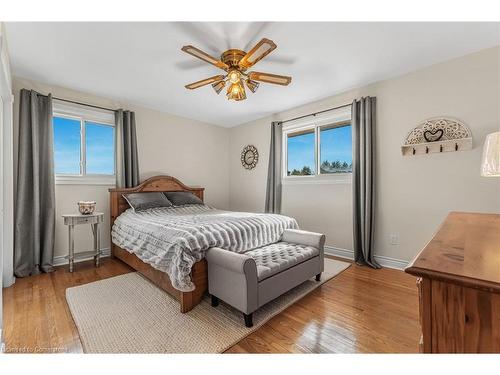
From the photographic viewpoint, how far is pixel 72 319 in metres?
1.83

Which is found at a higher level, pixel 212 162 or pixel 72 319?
pixel 212 162

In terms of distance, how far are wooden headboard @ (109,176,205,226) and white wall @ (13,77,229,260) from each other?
0.65 feet

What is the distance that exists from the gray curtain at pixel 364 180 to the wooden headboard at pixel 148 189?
2.78m

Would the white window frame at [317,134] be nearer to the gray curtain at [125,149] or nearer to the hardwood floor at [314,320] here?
the hardwood floor at [314,320]

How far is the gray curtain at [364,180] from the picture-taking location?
2973 millimetres

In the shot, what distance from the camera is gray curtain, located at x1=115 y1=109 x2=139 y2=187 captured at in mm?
3487

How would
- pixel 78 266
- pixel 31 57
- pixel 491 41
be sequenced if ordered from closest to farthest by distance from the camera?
pixel 491 41
pixel 31 57
pixel 78 266

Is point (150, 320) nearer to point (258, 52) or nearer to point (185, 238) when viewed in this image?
point (185, 238)

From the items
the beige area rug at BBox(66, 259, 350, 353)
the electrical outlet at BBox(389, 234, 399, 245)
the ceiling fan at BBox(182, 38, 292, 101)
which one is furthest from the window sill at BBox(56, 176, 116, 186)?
the electrical outlet at BBox(389, 234, 399, 245)

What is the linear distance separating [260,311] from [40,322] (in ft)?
5.72

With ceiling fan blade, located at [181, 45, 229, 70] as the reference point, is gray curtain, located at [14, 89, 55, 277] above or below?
below

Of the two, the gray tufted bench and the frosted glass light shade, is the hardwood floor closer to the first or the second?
the gray tufted bench
